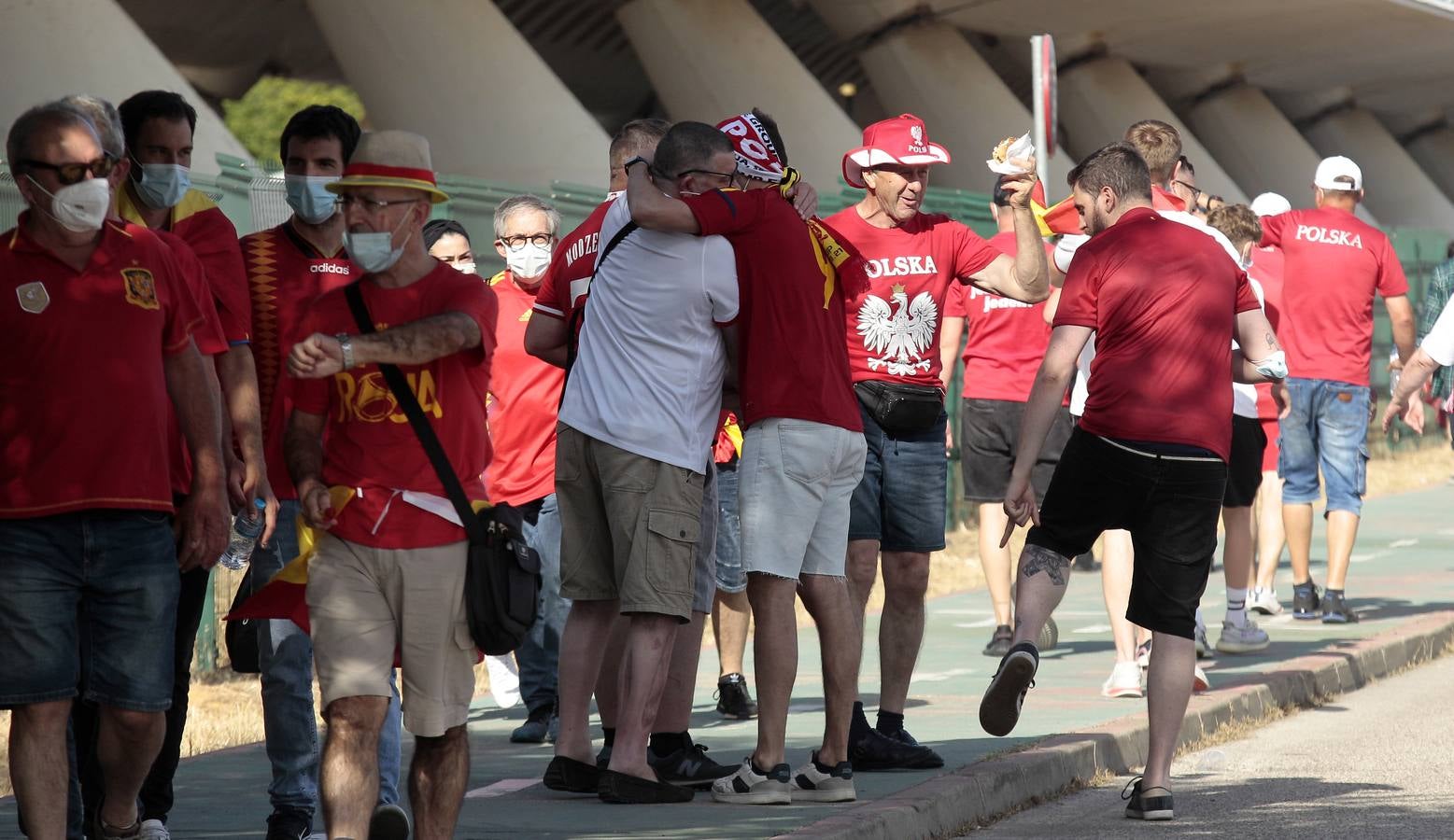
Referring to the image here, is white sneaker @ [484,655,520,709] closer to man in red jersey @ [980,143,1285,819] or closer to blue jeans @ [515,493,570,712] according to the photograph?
blue jeans @ [515,493,570,712]

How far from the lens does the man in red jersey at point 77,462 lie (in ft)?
16.7

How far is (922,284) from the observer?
7648mm

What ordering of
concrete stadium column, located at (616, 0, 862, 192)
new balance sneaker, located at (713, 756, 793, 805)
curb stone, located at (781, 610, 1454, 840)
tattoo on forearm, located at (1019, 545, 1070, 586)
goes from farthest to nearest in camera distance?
concrete stadium column, located at (616, 0, 862, 192) < tattoo on forearm, located at (1019, 545, 1070, 586) < new balance sneaker, located at (713, 756, 793, 805) < curb stone, located at (781, 610, 1454, 840)

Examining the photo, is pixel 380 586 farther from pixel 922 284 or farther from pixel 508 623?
pixel 922 284

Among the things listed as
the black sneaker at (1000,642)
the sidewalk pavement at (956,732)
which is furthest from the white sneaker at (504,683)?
the black sneaker at (1000,642)

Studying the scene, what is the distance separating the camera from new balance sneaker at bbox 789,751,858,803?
6.70 m

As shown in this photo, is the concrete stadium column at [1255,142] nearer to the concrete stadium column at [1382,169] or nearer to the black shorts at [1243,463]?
the concrete stadium column at [1382,169]

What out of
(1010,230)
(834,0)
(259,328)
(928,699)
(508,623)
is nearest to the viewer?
(508,623)

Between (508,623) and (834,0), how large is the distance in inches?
1104

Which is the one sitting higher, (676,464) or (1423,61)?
(1423,61)

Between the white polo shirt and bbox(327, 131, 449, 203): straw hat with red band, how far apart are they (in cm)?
117

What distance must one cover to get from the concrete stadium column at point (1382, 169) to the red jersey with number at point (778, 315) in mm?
37295

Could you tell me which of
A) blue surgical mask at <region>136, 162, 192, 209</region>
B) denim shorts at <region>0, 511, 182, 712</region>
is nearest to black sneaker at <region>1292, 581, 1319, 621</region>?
blue surgical mask at <region>136, 162, 192, 209</region>

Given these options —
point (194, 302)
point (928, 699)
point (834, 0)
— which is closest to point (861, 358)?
point (928, 699)
